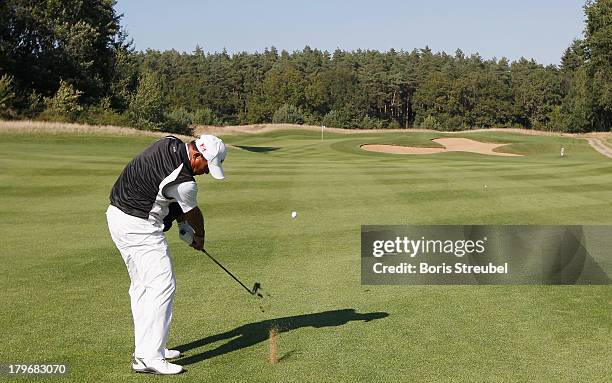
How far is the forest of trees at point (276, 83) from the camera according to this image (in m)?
52.7

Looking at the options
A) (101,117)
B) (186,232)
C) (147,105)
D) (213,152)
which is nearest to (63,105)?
(101,117)

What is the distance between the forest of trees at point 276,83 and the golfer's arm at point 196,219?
41.6 metres

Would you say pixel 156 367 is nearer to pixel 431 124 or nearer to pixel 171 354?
pixel 171 354

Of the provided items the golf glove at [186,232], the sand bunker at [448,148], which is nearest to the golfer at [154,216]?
the golf glove at [186,232]

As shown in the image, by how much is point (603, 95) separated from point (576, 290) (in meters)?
68.5

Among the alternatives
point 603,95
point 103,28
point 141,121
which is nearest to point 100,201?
point 141,121

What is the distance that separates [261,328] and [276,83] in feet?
432

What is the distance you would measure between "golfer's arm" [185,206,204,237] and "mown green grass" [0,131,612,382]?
1273 mm

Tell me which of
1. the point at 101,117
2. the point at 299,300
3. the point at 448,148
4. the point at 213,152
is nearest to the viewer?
the point at 213,152

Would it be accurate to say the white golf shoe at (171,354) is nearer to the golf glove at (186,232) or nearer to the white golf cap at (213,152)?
the golf glove at (186,232)

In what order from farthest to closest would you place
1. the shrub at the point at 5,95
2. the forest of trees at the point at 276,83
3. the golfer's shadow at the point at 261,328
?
the forest of trees at the point at 276,83 < the shrub at the point at 5,95 < the golfer's shadow at the point at 261,328

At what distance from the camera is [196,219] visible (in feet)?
20.2

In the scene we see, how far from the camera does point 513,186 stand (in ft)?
65.8

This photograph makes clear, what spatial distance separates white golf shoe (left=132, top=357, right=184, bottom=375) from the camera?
19.1 feet
